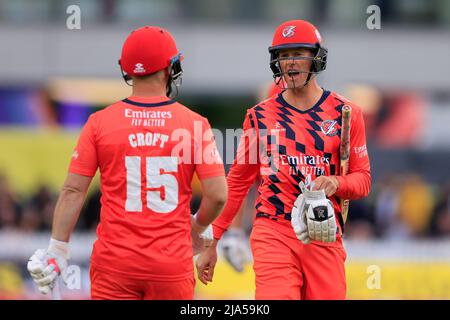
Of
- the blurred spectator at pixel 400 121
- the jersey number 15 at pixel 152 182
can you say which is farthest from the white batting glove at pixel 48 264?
the blurred spectator at pixel 400 121

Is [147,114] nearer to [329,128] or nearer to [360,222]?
[329,128]

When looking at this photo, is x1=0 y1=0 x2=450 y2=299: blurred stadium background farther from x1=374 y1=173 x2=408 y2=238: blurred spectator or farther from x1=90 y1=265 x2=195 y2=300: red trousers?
x1=90 y1=265 x2=195 y2=300: red trousers

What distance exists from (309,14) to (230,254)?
1759cm

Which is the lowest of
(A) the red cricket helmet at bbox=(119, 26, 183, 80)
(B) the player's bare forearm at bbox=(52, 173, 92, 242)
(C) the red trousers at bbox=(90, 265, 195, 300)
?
(C) the red trousers at bbox=(90, 265, 195, 300)

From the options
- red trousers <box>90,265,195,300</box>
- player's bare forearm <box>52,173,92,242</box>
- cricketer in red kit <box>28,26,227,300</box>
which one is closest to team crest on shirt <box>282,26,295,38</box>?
cricketer in red kit <box>28,26,227,300</box>

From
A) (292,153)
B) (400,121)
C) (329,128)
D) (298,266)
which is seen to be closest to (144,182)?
→ (292,153)

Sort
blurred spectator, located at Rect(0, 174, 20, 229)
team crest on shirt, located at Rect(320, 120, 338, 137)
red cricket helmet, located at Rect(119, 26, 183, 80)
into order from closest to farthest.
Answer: red cricket helmet, located at Rect(119, 26, 183, 80) → team crest on shirt, located at Rect(320, 120, 338, 137) → blurred spectator, located at Rect(0, 174, 20, 229)

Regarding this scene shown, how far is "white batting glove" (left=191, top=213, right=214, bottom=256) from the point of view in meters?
6.90

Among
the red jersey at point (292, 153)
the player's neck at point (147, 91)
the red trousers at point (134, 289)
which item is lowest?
the red trousers at point (134, 289)

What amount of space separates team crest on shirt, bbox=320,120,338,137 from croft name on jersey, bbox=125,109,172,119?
1.31 meters

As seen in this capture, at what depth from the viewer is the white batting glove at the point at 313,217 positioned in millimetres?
6781

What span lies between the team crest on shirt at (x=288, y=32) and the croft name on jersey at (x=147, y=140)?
1470 millimetres

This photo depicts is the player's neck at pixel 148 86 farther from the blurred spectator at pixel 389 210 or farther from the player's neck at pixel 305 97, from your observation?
the blurred spectator at pixel 389 210

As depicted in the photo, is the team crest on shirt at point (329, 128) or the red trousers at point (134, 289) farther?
the team crest on shirt at point (329, 128)
